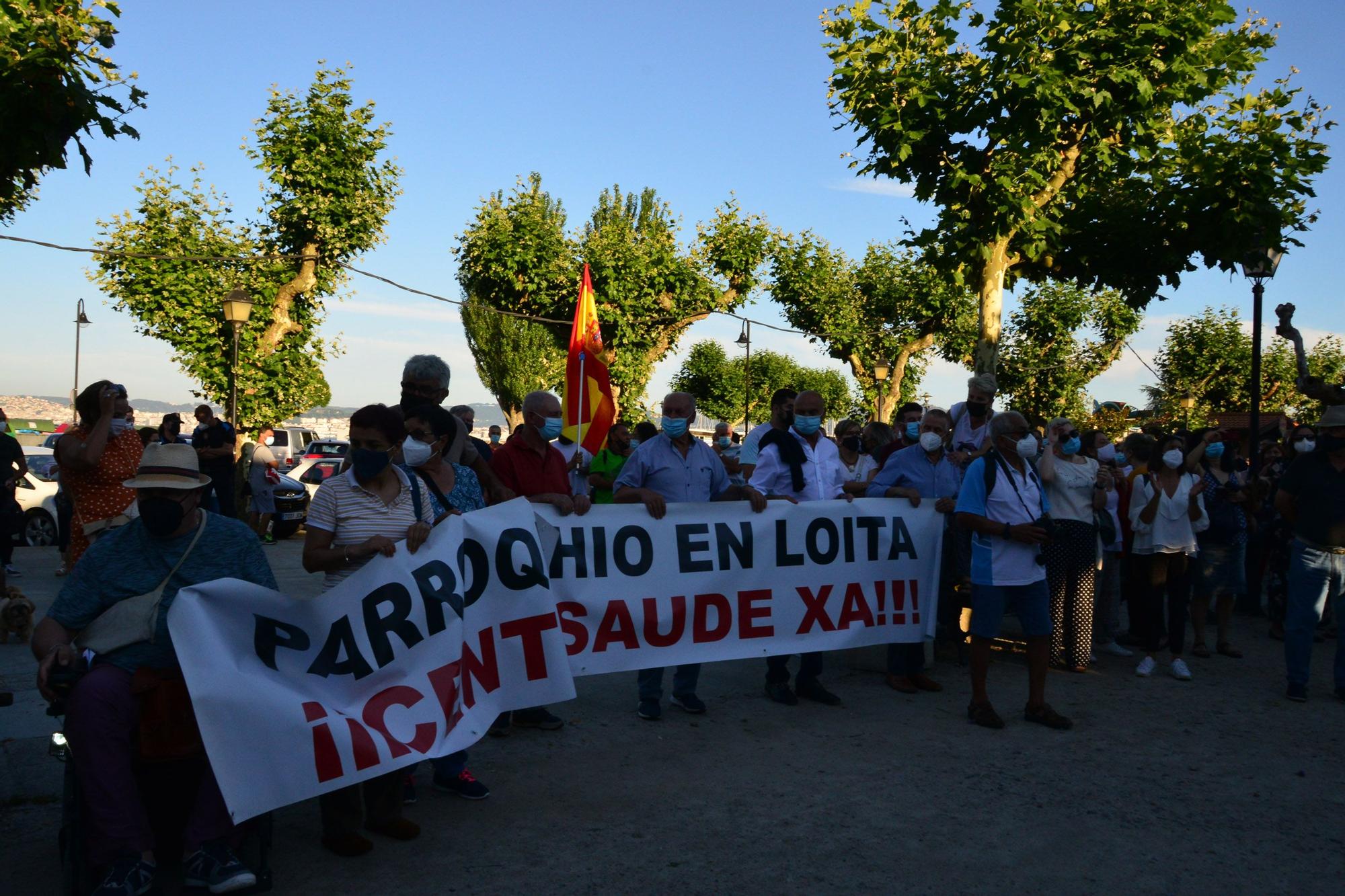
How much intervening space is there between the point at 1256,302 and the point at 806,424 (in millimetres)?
10610

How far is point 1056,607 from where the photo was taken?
866cm

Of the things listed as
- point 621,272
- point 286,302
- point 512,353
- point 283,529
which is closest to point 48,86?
point 283,529

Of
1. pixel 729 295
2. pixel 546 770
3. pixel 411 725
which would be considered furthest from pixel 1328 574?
pixel 729 295

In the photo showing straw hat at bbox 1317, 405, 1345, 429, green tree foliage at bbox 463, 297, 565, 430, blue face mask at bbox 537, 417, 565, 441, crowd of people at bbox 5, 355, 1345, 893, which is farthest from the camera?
green tree foliage at bbox 463, 297, 565, 430

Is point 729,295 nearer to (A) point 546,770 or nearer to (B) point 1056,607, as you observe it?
(B) point 1056,607

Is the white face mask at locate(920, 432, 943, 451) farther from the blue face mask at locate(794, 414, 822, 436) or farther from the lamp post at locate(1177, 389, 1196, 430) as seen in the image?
the lamp post at locate(1177, 389, 1196, 430)

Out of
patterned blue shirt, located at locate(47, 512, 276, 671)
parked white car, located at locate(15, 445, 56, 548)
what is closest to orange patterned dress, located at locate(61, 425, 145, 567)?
patterned blue shirt, located at locate(47, 512, 276, 671)

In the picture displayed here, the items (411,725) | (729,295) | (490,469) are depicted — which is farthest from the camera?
(729,295)

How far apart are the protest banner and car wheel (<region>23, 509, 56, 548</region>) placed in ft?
46.4

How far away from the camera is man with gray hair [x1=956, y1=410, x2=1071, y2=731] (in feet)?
22.0

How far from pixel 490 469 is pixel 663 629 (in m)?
1.44

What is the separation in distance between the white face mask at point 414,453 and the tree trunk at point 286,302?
2170cm

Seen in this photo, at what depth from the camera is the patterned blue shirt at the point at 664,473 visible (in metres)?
6.98

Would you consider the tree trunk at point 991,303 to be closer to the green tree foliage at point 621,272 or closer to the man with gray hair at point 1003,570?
the man with gray hair at point 1003,570
